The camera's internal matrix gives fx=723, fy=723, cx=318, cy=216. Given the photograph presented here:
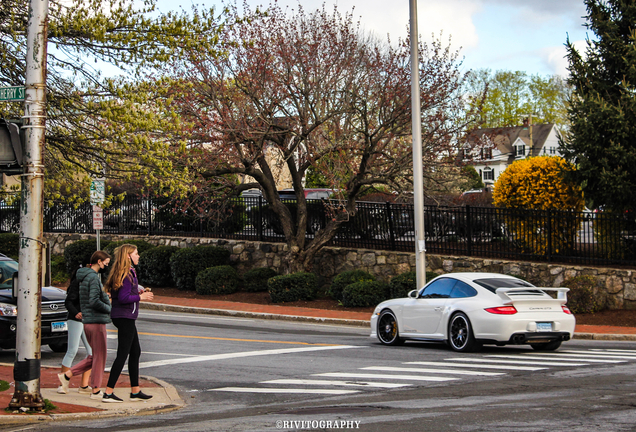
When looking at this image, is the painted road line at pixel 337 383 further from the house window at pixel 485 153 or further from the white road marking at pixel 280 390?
the house window at pixel 485 153

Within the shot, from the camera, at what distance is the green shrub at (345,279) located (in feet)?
70.3

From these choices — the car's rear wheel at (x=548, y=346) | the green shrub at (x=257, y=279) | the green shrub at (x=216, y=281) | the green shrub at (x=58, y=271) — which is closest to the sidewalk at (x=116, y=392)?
the car's rear wheel at (x=548, y=346)

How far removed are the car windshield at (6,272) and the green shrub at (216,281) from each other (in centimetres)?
992

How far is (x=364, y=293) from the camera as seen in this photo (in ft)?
67.6

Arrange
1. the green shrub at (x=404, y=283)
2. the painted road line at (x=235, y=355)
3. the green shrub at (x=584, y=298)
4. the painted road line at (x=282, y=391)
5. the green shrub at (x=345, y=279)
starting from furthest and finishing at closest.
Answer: the green shrub at (x=345, y=279) < the green shrub at (x=404, y=283) < the green shrub at (x=584, y=298) < the painted road line at (x=235, y=355) < the painted road line at (x=282, y=391)

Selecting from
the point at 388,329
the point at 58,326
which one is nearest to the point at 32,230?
the point at 58,326

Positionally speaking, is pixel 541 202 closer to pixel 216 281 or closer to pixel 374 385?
pixel 216 281

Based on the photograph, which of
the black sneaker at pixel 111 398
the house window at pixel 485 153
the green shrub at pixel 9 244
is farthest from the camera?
the green shrub at pixel 9 244

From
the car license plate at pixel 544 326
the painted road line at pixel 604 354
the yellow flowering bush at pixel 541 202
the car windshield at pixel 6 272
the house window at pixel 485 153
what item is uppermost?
the house window at pixel 485 153

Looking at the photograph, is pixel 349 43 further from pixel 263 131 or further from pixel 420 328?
pixel 420 328

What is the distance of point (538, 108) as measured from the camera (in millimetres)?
75625

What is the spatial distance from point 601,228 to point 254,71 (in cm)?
1052

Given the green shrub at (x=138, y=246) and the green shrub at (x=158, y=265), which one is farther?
the green shrub at (x=138, y=246)

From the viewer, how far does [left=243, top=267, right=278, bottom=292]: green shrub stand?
24.0m
